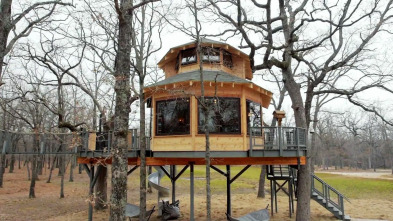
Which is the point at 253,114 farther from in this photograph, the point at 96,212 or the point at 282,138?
the point at 96,212

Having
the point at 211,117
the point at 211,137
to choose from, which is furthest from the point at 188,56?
the point at 211,137

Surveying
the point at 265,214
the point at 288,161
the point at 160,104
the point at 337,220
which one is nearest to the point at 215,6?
the point at 160,104

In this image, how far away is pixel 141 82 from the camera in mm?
13656

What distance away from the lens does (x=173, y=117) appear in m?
11.9

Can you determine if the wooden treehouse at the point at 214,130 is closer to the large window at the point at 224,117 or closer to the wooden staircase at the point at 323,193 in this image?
the large window at the point at 224,117

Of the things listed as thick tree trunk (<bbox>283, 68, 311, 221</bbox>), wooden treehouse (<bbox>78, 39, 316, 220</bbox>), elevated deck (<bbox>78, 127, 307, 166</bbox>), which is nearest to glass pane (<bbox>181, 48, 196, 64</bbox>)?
wooden treehouse (<bbox>78, 39, 316, 220</bbox>)

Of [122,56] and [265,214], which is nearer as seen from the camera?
[122,56]

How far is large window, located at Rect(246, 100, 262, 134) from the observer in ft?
39.3

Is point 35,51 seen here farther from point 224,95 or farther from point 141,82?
point 224,95

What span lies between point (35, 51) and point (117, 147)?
430 inches

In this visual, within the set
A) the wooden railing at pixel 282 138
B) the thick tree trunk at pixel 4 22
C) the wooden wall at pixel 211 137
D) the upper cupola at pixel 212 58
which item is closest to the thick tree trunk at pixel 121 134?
the thick tree trunk at pixel 4 22

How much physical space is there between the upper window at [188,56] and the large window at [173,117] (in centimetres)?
308

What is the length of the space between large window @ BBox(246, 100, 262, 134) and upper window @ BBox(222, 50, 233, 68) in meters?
2.73

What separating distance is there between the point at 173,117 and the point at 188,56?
3912mm
